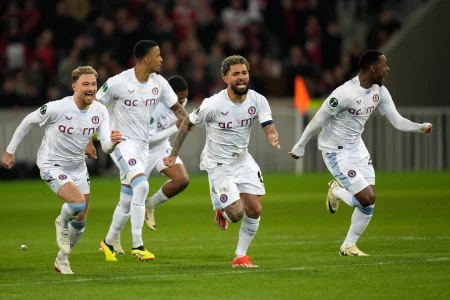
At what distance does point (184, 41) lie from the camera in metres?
29.5

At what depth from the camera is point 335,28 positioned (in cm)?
2994

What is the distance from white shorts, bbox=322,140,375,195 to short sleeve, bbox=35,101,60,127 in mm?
3522

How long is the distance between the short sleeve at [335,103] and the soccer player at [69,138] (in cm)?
274

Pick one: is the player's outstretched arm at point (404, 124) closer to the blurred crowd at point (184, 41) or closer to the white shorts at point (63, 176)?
the white shorts at point (63, 176)

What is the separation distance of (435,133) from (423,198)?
7.10 m

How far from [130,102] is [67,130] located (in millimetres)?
1854

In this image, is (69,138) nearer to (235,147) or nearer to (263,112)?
(235,147)

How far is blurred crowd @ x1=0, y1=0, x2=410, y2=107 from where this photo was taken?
28.7 m

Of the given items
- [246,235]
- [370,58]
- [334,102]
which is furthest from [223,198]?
[370,58]

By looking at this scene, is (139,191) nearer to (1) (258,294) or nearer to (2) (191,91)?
(1) (258,294)

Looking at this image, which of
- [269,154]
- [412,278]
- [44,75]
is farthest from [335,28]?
[412,278]

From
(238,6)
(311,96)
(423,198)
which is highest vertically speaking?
(238,6)

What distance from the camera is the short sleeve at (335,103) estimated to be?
13656 millimetres

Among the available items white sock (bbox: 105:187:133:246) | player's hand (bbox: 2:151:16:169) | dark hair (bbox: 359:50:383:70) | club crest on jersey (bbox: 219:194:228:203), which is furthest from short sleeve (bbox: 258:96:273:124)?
player's hand (bbox: 2:151:16:169)
